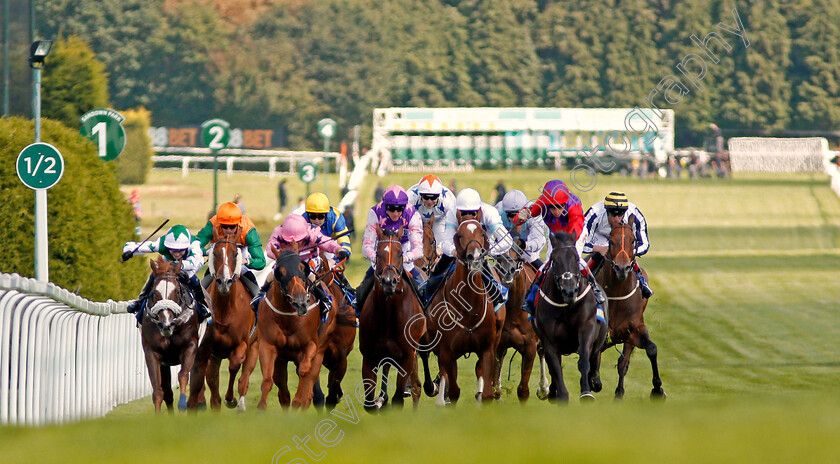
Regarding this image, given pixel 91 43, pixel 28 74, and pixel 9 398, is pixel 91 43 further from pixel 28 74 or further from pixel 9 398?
pixel 9 398

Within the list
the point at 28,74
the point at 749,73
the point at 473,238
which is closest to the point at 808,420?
the point at 473,238

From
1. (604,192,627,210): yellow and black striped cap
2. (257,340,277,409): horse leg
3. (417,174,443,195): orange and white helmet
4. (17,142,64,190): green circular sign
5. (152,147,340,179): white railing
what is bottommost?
(257,340,277,409): horse leg

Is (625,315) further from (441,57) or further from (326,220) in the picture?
(441,57)

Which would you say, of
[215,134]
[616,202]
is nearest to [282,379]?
[616,202]

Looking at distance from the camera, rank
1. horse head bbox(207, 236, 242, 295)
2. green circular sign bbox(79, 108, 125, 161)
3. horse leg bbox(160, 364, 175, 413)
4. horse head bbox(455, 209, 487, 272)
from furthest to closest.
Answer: green circular sign bbox(79, 108, 125, 161) → horse leg bbox(160, 364, 175, 413) → horse head bbox(207, 236, 242, 295) → horse head bbox(455, 209, 487, 272)

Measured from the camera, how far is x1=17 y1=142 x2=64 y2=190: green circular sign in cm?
1202

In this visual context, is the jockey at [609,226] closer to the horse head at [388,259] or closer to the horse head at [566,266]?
the horse head at [566,266]

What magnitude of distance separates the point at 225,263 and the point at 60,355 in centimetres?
130

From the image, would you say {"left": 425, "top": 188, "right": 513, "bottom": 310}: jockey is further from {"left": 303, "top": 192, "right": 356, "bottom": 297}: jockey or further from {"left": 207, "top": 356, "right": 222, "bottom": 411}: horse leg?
{"left": 207, "top": 356, "right": 222, "bottom": 411}: horse leg

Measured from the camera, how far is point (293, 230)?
9.34 metres

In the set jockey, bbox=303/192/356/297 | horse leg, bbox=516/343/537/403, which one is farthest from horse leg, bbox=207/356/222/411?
horse leg, bbox=516/343/537/403

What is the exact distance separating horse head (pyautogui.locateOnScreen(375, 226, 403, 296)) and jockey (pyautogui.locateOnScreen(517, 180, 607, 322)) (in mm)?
1277

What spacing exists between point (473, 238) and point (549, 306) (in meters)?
0.94

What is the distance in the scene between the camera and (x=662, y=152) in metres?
52.9
